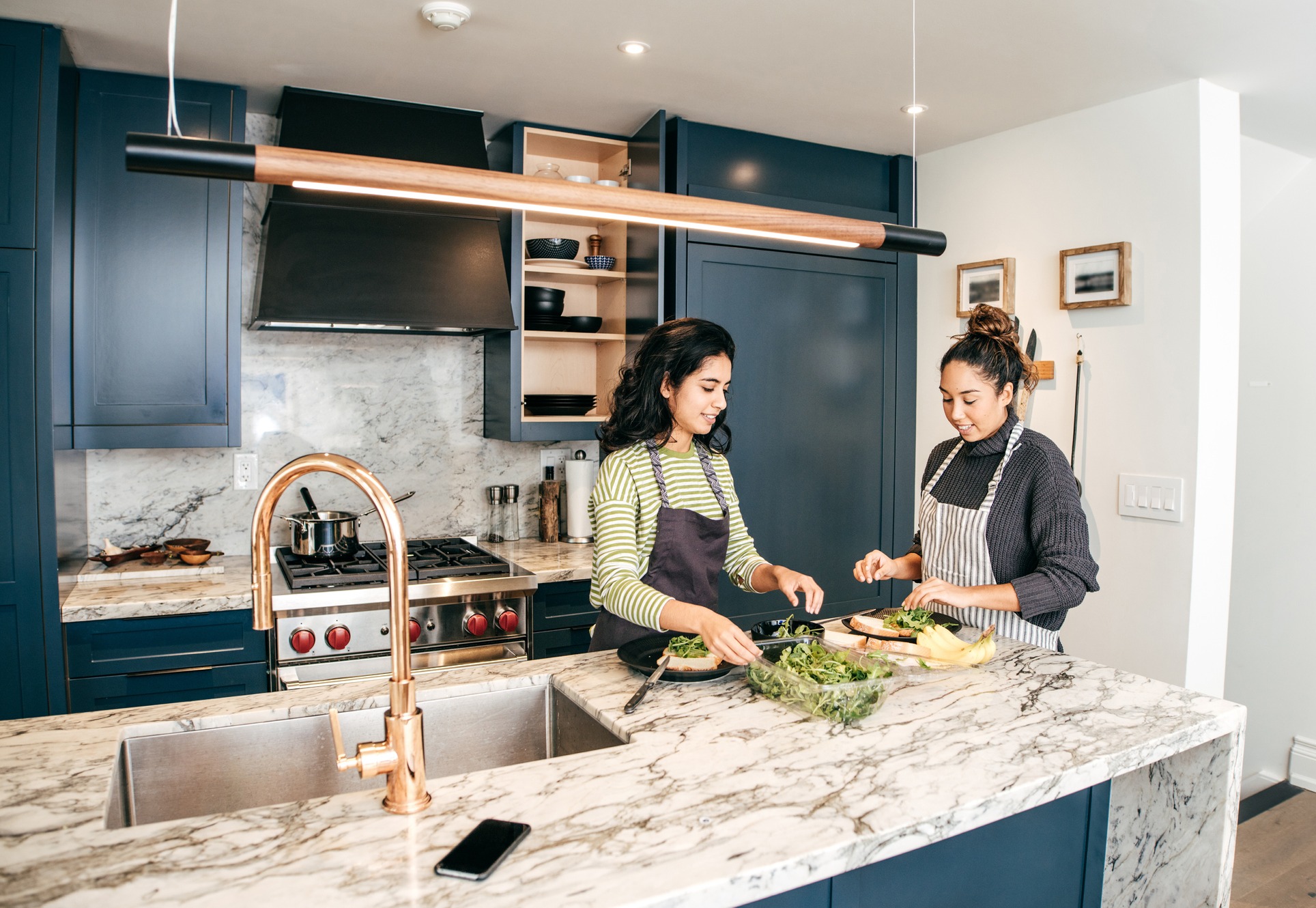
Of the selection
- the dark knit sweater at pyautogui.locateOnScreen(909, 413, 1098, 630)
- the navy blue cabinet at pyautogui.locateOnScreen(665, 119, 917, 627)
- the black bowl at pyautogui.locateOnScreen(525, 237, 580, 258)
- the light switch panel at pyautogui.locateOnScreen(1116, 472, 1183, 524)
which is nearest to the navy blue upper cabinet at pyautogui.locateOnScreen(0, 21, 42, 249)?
the black bowl at pyautogui.locateOnScreen(525, 237, 580, 258)

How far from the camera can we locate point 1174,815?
5.50 ft

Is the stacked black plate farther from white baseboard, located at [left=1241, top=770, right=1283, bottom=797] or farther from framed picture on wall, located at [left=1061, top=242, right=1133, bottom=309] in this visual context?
white baseboard, located at [left=1241, top=770, right=1283, bottom=797]

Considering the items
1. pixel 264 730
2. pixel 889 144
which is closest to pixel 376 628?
pixel 264 730

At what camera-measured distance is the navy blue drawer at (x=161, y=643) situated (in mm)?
2496

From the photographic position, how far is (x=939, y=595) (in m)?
1.92

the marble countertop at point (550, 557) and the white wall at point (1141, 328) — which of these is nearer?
the white wall at point (1141, 328)

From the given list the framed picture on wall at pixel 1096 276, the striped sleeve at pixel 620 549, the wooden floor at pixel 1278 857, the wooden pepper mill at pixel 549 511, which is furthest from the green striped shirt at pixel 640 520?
the wooden floor at pixel 1278 857

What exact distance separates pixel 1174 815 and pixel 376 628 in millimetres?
2185

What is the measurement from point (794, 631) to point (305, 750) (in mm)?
955

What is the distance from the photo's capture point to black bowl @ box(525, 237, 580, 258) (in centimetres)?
332

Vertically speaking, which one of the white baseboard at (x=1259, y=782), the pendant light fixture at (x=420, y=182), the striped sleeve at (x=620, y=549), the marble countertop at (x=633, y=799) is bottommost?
the white baseboard at (x=1259, y=782)

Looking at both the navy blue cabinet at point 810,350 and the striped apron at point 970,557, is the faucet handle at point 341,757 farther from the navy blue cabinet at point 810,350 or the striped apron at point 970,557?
the navy blue cabinet at point 810,350

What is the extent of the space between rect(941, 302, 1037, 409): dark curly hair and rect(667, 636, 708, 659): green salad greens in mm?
989

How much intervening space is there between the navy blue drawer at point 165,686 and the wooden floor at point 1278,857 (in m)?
3.10
